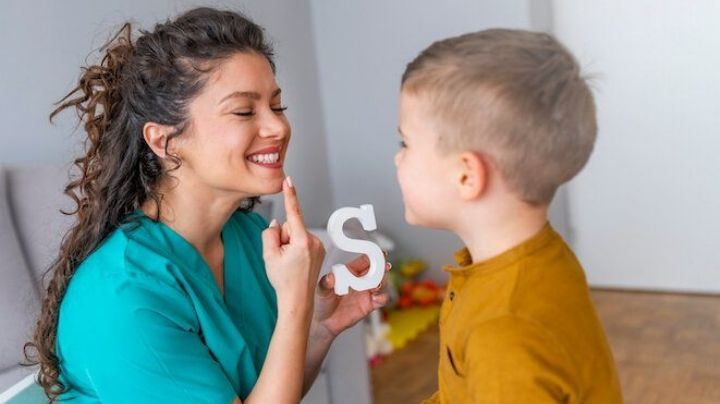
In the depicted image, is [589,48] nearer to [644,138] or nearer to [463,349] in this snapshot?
[644,138]

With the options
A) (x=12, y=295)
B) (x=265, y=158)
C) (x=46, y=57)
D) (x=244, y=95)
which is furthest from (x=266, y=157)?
(x=46, y=57)

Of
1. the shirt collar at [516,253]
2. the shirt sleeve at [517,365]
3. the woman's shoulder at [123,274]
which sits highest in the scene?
the shirt collar at [516,253]

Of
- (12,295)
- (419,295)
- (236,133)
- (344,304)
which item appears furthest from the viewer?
(419,295)

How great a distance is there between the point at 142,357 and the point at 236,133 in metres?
0.41

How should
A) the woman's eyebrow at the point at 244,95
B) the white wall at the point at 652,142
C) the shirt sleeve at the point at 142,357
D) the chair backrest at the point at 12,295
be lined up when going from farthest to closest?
1. the white wall at the point at 652,142
2. the chair backrest at the point at 12,295
3. the woman's eyebrow at the point at 244,95
4. the shirt sleeve at the point at 142,357

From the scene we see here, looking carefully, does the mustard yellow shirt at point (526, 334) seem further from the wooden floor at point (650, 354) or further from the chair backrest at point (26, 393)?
the wooden floor at point (650, 354)

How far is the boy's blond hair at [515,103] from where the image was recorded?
34.9 inches

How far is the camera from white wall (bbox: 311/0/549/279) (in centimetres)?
345

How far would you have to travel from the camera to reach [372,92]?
3596 millimetres

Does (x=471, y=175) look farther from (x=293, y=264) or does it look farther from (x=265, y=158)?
(x=265, y=158)

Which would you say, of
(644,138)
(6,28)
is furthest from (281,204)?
(644,138)

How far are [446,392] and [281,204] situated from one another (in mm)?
2315

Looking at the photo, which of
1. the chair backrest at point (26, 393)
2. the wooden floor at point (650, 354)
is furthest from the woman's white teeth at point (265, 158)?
the wooden floor at point (650, 354)

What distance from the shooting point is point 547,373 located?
0.84 meters
